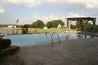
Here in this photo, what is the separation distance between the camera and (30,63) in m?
6.18

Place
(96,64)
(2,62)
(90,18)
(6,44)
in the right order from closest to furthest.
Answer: (96,64)
(2,62)
(6,44)
(90,18)

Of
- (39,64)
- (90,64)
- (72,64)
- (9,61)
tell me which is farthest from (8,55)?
(90,64)

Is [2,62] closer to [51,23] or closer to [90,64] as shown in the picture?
[90,64]

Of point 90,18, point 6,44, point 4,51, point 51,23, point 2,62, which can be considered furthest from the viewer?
point 51,23

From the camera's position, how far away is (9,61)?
20.7ft

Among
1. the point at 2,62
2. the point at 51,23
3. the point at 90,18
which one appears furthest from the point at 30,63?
the point at 51,23

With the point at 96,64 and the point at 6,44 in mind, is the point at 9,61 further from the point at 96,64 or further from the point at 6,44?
the point at 96,64

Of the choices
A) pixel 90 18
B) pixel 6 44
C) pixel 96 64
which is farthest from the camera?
pixel 90 18

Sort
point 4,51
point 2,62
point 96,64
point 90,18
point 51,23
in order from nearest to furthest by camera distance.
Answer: point 96,64, point 2,62, point 4,51, point 90,18, point 51,23

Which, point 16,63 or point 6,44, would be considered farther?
point 6,44

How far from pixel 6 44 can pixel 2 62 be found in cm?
190

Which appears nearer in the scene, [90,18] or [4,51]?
[4,51]

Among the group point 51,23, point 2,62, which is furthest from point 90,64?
point 51,23

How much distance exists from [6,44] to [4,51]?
88cm
